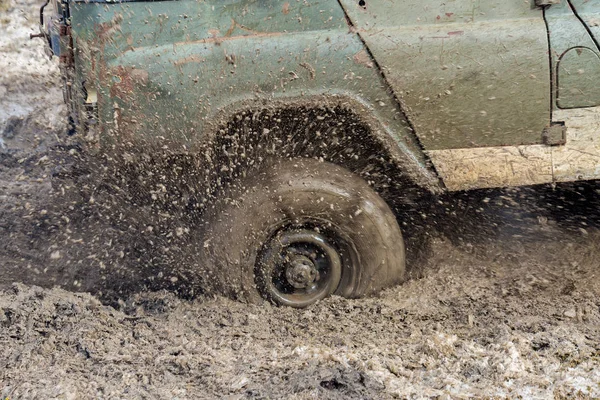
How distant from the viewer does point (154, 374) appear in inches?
104

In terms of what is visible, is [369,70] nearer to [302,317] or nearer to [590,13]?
[590,13]

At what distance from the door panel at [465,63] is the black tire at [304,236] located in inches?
19.8

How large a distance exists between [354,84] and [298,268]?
970 mm

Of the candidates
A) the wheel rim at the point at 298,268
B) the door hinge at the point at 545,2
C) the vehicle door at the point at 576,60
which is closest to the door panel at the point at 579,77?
the vehicle door at the point at 576,60

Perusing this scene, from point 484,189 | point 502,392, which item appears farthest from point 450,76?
point 502,392

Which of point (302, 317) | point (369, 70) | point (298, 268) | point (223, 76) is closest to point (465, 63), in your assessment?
point (369, 70)

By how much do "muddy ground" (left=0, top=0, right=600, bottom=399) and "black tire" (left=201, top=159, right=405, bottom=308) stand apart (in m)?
0.13

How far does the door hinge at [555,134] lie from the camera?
310 cm

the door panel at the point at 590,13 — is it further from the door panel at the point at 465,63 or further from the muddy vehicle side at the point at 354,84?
the door panel at the point at 465,63

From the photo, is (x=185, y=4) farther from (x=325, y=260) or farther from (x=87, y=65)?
(x=325, y=260)

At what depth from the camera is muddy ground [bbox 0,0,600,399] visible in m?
2.49

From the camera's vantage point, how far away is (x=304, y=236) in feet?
11.0

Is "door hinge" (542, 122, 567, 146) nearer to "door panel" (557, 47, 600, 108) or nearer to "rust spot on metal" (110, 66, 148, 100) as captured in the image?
"door panel" (557, 47, 600, 108)

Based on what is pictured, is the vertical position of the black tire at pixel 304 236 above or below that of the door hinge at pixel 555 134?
below
